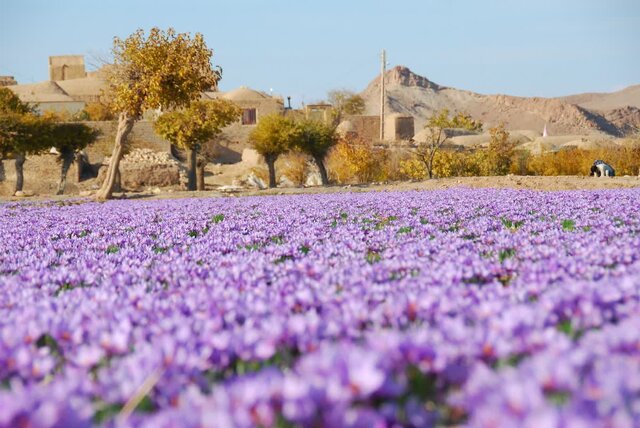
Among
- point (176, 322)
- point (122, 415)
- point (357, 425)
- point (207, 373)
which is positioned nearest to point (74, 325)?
point (176, 322)

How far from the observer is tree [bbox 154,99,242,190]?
33375 mm

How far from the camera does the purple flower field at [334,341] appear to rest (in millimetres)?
2025

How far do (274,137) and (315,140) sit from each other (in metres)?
2.20

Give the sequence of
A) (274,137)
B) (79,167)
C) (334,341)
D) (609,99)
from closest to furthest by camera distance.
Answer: (334,341) → (274,137) → (79,167) → (609,99)

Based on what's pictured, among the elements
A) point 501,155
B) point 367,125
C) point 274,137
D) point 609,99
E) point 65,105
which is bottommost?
point 501,155

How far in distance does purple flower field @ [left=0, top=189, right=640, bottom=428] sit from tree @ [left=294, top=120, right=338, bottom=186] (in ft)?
96.3

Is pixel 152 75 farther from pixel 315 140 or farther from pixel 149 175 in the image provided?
pixel 149 175

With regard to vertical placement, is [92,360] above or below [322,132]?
below

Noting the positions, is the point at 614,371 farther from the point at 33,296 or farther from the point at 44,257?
the point at 44,257

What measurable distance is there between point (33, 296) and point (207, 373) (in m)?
2.40

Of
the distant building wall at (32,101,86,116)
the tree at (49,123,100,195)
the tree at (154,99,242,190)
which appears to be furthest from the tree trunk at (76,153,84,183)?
the distant building wall at (32,101,86,116)

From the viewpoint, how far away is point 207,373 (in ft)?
8.79

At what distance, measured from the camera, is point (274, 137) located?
3491cm

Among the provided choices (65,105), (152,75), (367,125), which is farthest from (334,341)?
(65,105)
